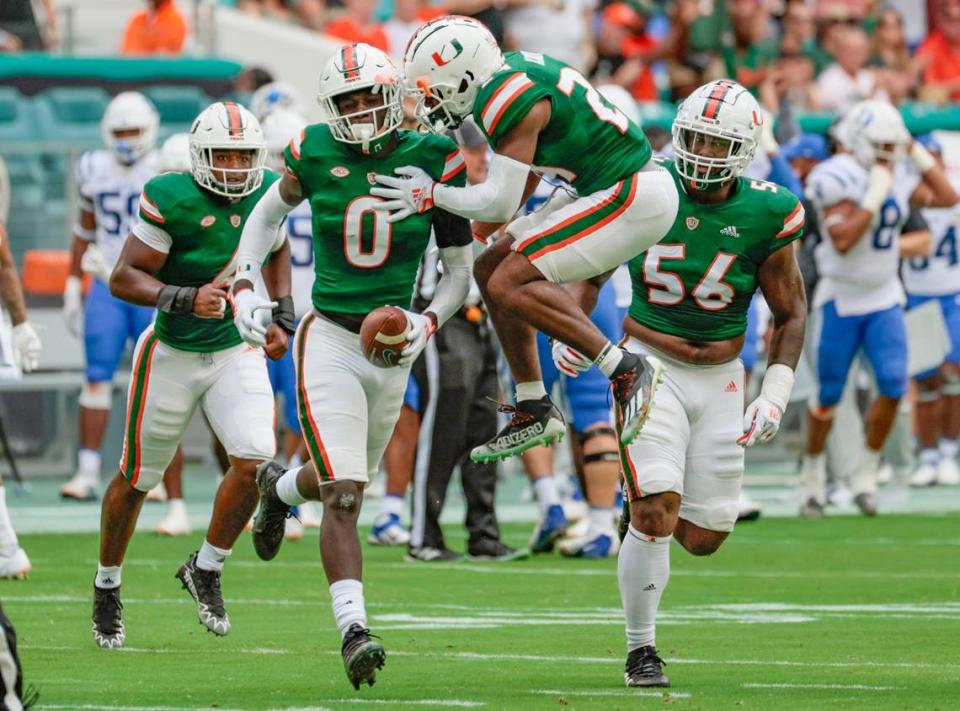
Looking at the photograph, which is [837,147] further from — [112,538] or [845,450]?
[112,538]

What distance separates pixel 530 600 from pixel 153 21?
8.74m

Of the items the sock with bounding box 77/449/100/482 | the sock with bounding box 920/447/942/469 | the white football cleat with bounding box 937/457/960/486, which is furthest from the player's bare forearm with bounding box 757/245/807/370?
the white football cleat with bounding box 937/457/960/486

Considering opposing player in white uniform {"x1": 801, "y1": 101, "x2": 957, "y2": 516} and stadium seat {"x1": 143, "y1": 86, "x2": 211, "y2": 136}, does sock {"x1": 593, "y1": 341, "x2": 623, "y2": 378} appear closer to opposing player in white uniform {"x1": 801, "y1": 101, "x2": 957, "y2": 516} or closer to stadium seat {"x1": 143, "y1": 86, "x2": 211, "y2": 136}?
opposing player in white uniform {"x1": 801, "y1": 101, "x2": 957, "y2": 516}

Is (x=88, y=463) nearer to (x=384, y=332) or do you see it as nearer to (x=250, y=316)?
(x=250, y=316)

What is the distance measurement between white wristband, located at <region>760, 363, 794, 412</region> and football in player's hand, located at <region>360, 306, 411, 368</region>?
114 cm

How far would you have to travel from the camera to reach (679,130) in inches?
264

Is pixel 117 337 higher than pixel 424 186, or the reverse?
pixel 424 186

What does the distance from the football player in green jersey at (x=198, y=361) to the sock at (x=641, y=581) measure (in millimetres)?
1608

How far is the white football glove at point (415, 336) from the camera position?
646 cm

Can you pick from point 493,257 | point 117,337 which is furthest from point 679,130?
point 117,337

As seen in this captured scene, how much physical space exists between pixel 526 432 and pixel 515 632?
1.14m

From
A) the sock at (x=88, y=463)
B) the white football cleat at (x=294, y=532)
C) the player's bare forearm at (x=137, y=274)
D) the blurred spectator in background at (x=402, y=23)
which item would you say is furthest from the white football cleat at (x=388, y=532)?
the blurred spectator in background at (x=402, y=23)

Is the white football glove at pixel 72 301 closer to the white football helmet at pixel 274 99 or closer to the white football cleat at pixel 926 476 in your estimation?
the white football helmet at pixel 274 99

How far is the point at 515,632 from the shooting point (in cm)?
749
